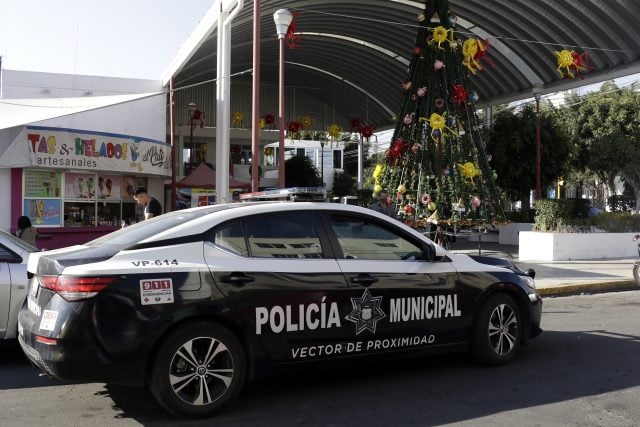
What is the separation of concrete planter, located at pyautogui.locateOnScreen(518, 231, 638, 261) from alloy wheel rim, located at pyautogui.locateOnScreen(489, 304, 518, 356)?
10898 millimetres

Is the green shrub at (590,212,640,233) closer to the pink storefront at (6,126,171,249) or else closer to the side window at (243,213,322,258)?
the pink storefront at (6,126,171,249)

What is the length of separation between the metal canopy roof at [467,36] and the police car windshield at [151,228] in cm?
1306

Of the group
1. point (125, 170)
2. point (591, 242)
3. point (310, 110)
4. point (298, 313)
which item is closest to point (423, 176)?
point (591, 242)

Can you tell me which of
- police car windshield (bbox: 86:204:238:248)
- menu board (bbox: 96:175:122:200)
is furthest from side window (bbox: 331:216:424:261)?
menu board (bbox: 96:175:122:200)

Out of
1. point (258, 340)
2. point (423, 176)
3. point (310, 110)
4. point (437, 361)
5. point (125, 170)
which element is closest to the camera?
point (258, 340)

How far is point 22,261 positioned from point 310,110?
33.7m

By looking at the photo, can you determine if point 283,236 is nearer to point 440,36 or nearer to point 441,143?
point 440,36

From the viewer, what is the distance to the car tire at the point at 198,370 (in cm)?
447

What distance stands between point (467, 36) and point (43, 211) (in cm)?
1657

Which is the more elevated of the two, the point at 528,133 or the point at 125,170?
the point at 528,133

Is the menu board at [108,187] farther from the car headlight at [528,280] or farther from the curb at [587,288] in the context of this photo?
the car headlight at [528,280]

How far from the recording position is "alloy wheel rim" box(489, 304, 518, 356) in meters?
5.94

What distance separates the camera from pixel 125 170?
55.7 ft

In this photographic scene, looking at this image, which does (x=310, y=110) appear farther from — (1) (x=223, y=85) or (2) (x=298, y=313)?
(2) (x=298, y=313)
